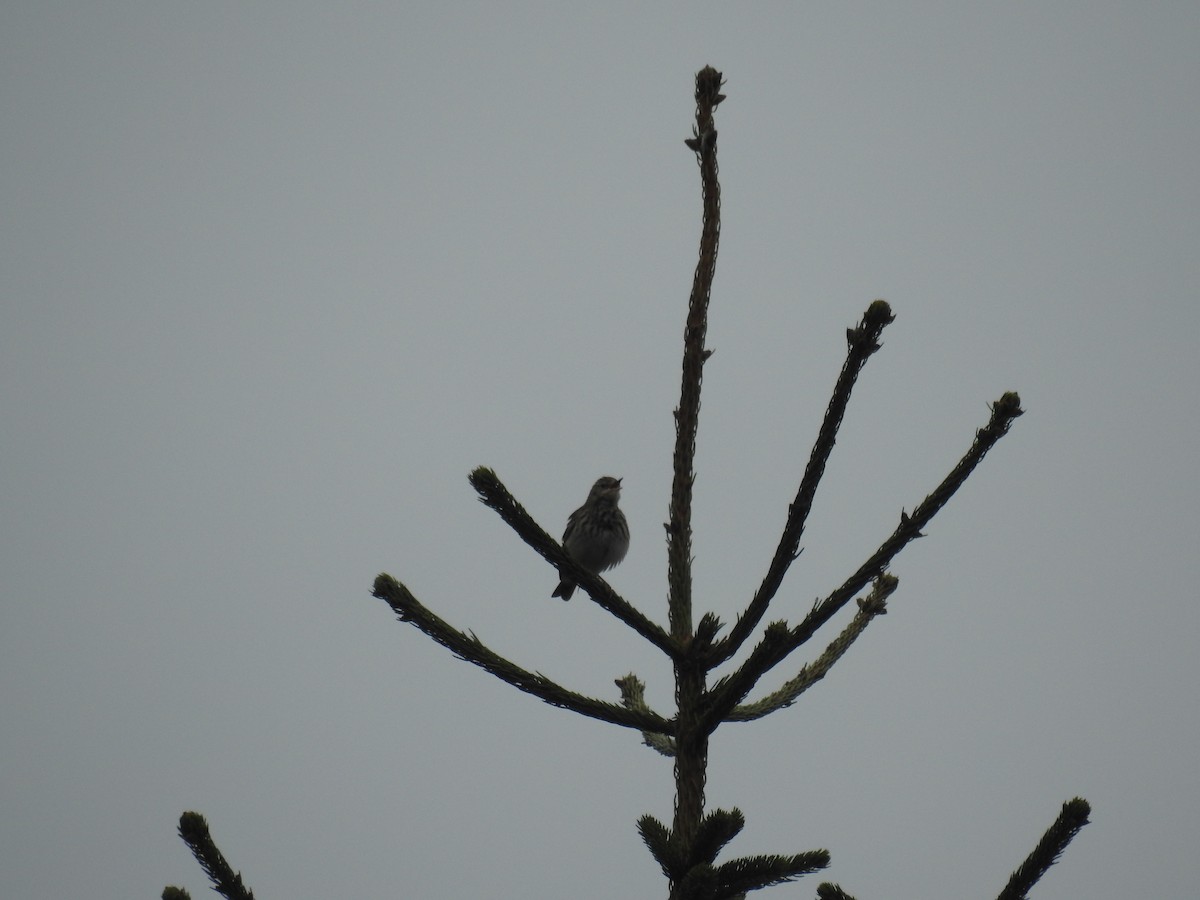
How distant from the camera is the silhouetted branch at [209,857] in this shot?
281 centimetres

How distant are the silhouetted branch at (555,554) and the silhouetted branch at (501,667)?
1.04ft

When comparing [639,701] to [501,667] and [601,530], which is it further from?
[601,530]

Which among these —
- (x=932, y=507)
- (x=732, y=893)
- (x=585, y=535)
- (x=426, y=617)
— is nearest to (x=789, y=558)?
(x=932, y=507)

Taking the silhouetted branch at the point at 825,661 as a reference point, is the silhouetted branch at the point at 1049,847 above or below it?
below

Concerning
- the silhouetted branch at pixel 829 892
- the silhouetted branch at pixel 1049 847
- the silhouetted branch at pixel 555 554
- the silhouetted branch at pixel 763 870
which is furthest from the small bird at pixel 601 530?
the silhouetted branch at pixel 1049 847

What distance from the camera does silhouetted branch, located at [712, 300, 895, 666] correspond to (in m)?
2.93

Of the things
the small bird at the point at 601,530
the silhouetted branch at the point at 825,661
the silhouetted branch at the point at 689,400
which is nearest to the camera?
the silhouetted branch at the point at 689,400

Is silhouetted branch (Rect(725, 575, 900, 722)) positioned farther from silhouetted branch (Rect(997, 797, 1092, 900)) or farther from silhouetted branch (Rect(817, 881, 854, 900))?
silhouetted branch (Rect(997, 797, 1092, 900))

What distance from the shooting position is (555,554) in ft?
12.5

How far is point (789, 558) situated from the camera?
10.3 ft

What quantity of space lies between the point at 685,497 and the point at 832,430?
0.97 meters

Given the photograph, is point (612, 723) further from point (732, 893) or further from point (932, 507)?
point (932, 507)

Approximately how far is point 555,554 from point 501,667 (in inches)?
19.4

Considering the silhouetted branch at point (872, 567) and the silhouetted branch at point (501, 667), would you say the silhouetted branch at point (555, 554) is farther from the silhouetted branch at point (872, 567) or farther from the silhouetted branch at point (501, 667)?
the silhouetted branch at point (872, 567)
